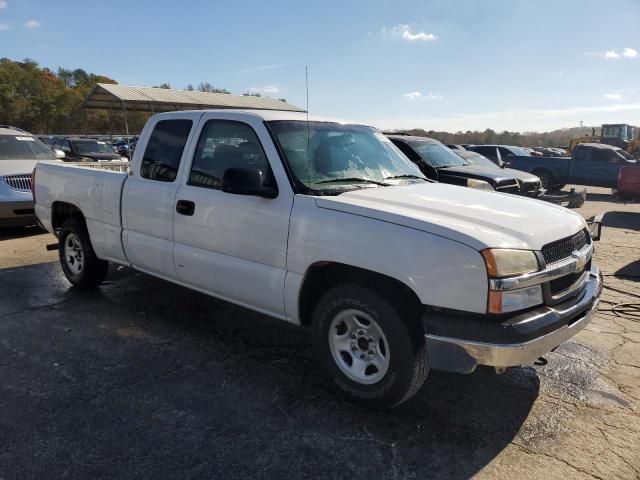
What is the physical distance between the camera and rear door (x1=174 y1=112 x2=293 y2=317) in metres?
3.54

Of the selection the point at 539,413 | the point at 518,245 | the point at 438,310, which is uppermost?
the point at 518,245

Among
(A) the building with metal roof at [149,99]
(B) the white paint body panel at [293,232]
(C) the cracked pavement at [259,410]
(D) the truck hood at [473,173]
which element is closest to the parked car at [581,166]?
(D) the truck hood at [473,173]

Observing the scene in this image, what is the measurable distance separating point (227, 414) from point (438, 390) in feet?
4.89

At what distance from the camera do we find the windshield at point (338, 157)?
364 centimetres

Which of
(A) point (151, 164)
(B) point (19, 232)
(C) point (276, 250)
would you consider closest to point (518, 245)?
(C) point (276, 250)

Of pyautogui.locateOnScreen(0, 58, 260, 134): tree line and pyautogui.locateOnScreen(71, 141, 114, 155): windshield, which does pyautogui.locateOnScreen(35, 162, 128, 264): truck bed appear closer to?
pyautogui.locateOnScreen(71, 141, 114, 155): windshield

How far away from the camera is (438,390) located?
3.55m

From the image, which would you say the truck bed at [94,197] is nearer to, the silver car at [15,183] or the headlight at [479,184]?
the silver car at [15,183]

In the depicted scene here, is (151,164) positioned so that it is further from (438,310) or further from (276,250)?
(438,310)

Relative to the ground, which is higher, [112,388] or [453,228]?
[453,228]

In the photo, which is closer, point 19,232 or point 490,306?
point 490,306

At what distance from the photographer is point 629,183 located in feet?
45.1

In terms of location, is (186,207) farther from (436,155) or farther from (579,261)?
(436,155)

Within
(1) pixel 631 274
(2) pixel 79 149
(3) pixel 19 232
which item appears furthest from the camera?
(2) pixel 79 149
